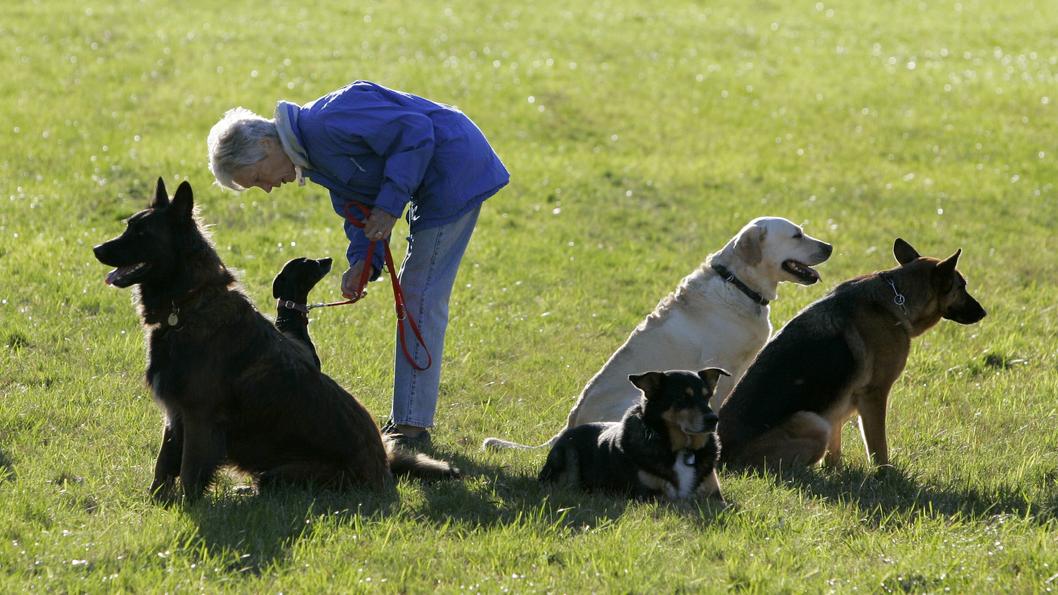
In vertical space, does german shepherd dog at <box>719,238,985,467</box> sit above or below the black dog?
below

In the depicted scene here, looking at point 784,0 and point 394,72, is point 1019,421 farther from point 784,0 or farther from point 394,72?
point 784,0

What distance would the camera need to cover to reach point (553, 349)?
9641mm

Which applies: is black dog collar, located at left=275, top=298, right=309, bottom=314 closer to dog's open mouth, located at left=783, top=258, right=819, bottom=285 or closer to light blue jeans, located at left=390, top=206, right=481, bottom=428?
light blue jeans, located at left=390, top=206, right=481, bottom=428

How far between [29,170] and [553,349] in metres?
7.67

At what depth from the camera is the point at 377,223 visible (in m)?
6.49

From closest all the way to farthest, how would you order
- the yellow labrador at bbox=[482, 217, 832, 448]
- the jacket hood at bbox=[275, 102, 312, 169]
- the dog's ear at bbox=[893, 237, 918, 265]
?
the jacket hood at bbox=[275, 102, 312, 169] < the dog's ear at bbox=[893, 237, 918, 265] < the yellow labrador at bbox=[482, 217, 832, 448]

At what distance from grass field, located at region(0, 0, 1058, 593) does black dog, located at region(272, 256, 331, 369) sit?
0.92 m

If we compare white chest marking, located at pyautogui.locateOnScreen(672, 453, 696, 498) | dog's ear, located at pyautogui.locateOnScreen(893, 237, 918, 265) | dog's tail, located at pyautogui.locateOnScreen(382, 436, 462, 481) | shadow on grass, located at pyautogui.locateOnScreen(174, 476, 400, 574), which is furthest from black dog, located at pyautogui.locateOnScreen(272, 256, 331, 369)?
dog's ear, located at pyautogui.locateOnScreen(893, 237, 918, 265)

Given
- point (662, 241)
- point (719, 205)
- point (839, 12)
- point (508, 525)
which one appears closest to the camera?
point (508, 525)

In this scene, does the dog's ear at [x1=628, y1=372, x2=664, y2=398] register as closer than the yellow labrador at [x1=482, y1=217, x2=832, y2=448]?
Yes

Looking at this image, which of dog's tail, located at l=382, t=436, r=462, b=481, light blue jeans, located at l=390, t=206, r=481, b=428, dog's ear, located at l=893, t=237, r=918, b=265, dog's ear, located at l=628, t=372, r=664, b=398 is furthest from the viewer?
dog's ear, located at l=893, t=237, r=918, b=265

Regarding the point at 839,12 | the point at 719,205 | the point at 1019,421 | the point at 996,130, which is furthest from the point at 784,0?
A: the point at 1019,421

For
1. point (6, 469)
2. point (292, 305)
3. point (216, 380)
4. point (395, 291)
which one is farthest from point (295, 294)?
point (6, 469)

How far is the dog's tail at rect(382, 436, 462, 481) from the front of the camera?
6.41m
